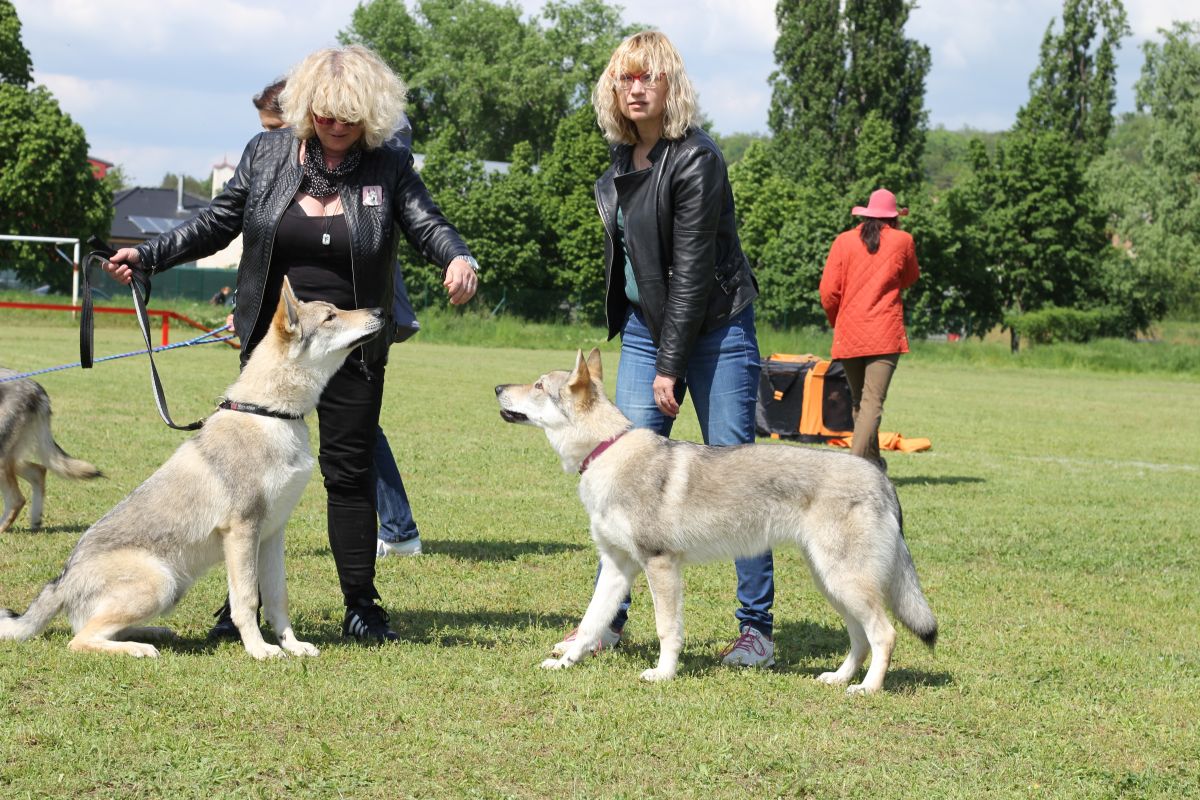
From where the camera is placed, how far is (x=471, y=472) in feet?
35.5

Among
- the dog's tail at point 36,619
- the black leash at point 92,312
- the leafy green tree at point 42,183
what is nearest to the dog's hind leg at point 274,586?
the black leash at point 92,312

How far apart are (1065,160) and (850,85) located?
13.5 m

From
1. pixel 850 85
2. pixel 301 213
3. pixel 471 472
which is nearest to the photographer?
pixel 301 213

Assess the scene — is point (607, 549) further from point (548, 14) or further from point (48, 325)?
point (548, 14)

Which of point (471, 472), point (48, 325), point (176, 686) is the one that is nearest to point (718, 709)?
point (176, 686)

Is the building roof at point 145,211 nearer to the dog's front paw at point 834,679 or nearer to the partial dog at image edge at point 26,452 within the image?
the partial dog at image edge at point 26,452

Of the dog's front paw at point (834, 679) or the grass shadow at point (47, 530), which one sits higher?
the dog's front paw at point (834, 679)

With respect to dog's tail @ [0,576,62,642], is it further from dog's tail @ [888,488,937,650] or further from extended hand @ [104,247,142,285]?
dog's tail @ [888,488,937,650]

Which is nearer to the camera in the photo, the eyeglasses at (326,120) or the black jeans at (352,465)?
the eyeglasses at (326,120)

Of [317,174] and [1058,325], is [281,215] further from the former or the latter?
[1058,325]

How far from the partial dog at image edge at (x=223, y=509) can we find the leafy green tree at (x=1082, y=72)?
5741 cm

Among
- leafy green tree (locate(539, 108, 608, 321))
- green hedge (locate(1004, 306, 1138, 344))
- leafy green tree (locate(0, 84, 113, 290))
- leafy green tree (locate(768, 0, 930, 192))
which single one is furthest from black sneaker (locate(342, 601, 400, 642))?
leafy green tree (locate(768, 0, 930, 192))

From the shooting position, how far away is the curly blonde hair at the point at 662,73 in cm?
489

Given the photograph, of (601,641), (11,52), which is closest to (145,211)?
(11,52)
